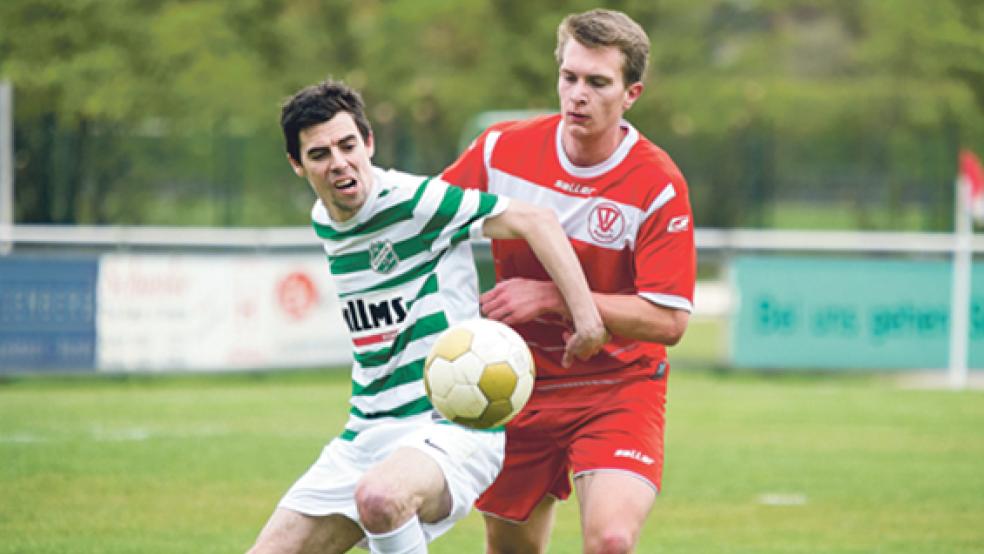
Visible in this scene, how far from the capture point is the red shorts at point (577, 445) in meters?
5.70

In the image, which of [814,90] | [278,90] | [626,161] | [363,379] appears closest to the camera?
[363,379]

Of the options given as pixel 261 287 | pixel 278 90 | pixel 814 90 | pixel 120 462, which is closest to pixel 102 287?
pixel 261 287

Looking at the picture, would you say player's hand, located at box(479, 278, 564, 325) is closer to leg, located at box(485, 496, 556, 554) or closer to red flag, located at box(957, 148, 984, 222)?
leg, located at box(485, 496, 556, 554)

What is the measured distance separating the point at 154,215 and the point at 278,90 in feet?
33.3

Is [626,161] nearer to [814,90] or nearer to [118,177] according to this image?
[118,177]

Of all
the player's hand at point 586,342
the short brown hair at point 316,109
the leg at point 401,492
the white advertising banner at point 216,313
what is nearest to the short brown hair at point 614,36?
the short brown hair at point 316,109

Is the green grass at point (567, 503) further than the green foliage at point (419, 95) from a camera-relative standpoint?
No

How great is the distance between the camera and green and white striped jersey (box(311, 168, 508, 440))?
5.43 metres

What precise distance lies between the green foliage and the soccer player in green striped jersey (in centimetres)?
1232

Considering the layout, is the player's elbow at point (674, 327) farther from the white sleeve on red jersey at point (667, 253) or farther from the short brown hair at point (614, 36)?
the short brown hair at point (614, 36)

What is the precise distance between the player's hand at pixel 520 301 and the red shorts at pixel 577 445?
0.53m

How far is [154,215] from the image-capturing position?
18.6 meters

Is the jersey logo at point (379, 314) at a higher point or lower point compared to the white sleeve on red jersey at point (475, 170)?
lower

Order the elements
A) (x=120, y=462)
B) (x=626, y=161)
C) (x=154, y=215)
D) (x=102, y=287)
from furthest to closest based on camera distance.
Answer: (x=154, y=215) → (x=102, y=287) → (x=120, y=462) → (x=626, y=161)
